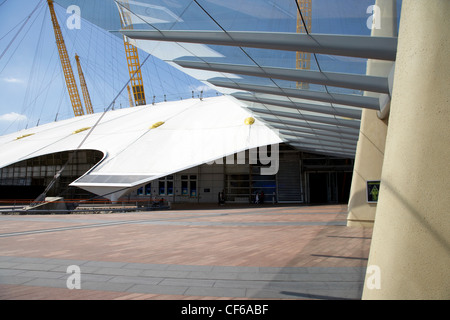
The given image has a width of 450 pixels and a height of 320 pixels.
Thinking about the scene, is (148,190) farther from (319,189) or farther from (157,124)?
(319,189)

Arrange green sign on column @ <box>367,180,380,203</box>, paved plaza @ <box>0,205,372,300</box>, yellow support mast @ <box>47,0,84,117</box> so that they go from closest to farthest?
paved plaza @ <box>0,205,372,300</box> < green sign on column @ <box>367,180,380,203</box> < yellow support mast @ <box>47,0,84,117</box>

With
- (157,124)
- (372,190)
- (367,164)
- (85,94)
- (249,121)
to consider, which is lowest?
(372,190)

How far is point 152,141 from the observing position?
26.8 m

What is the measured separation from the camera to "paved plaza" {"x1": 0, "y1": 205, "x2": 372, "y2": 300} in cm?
453

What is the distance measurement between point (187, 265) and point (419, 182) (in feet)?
14.4

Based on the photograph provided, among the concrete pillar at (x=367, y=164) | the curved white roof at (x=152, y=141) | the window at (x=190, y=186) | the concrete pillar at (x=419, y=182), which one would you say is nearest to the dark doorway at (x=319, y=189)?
the curved white roof at (x=152, y=141)

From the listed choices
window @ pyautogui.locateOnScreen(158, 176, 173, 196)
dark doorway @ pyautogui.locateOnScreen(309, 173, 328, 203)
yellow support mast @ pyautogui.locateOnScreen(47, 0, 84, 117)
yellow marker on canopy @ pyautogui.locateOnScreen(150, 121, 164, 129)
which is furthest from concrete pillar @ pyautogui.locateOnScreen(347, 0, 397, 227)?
yellow support mast @ pyautogui.locateOnScreen(47, 0, 84, 117)

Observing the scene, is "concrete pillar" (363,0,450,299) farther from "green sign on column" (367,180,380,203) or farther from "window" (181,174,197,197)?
"window" (181,174,197,197)

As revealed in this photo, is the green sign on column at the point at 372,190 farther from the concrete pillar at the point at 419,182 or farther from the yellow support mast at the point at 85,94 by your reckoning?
the yellow support mast at the point at 85,94

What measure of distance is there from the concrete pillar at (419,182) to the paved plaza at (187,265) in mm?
1322

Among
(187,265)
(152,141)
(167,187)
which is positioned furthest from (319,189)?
(187,265)

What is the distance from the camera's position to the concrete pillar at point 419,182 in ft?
9.89

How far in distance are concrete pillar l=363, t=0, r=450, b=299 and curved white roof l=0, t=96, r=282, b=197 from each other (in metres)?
14.9
